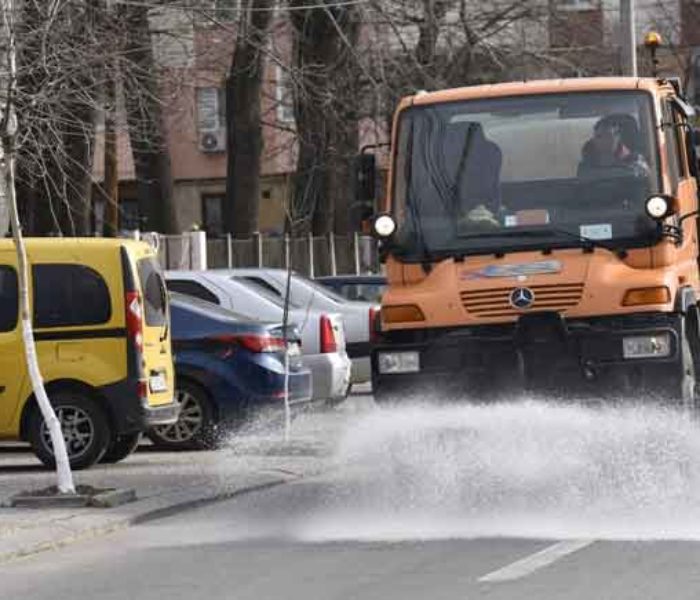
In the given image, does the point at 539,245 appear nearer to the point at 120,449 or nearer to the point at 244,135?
the point at 120,449

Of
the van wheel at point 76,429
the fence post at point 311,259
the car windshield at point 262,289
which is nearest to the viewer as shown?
the van wheel at point 76,429

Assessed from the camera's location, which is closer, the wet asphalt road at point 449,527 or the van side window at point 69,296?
the wet asphalt road at point 449,527

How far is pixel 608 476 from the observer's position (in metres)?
13.0

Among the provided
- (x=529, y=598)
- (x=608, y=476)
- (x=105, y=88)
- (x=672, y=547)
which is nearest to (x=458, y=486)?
(x=608, y=476)

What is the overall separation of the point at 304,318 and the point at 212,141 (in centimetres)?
4345

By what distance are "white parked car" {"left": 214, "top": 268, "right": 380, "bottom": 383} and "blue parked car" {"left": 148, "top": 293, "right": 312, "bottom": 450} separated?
3.44 metres

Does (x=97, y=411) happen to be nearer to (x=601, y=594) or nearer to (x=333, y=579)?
(x=333, y=579)

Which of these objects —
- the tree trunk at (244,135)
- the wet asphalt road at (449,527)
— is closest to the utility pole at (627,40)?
the tree trunk at (244,135)

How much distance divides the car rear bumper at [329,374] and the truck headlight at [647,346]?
6.45 metres

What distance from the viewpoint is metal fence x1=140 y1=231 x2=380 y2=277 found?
33.2m

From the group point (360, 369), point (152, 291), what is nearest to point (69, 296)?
point (152, 291)

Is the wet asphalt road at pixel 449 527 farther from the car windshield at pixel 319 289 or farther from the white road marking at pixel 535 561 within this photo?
the car windshield at pixel 319 289

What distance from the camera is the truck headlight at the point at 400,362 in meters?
13.7

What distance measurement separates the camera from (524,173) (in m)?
14.2
